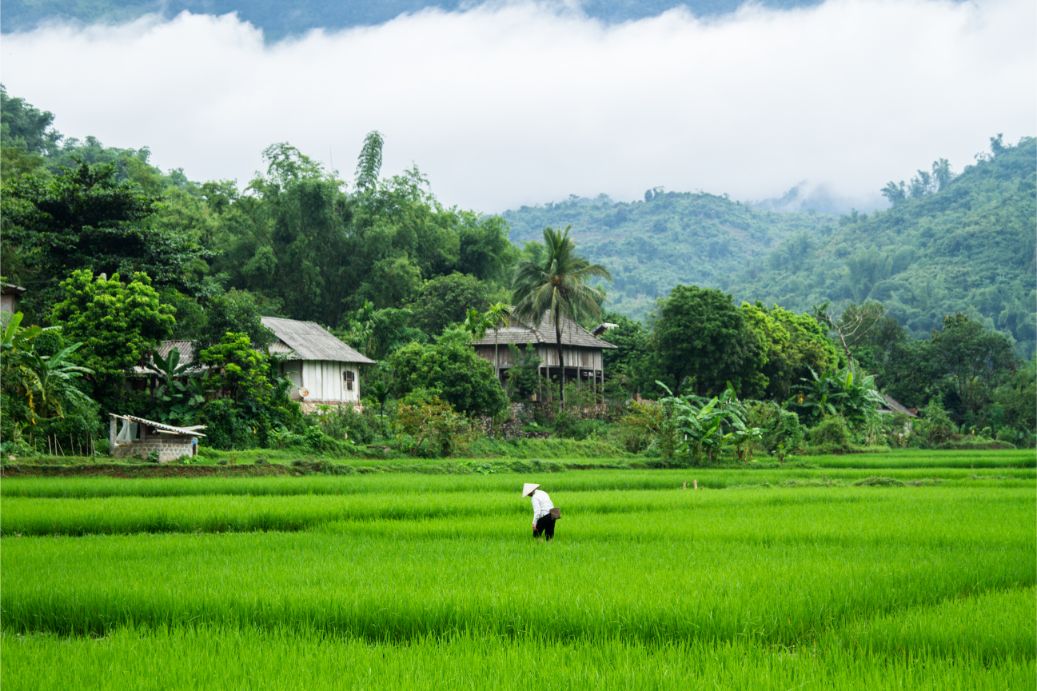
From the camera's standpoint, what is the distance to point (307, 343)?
40750 millimetres

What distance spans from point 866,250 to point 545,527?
92613 millimetres

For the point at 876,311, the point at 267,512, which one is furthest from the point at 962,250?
the point at 267,512

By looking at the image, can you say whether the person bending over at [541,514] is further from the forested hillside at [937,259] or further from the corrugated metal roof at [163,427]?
the forested hillside at [937,259]

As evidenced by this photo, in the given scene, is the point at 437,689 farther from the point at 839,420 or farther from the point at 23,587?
the point at 839,420

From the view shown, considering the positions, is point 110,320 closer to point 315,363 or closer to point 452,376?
point 452,376

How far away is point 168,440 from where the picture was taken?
2547cm

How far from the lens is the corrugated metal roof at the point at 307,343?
3941 centimetres

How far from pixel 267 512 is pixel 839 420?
26.4 meters

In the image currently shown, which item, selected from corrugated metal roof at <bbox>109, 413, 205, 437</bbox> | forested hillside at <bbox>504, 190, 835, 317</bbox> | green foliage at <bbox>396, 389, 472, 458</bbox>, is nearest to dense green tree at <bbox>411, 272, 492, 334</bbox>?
green foliage at <bbox>396, 389, 472, 458</bbox>

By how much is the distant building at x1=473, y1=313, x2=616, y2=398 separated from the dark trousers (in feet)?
122

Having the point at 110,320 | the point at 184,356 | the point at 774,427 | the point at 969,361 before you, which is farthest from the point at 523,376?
the point at 969,361

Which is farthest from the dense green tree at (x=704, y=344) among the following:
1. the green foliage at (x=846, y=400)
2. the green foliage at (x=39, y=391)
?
the green foliage at (x=39, y=391)

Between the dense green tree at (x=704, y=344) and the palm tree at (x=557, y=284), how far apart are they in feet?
10.4

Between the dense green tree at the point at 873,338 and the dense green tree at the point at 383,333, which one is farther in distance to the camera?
the dense green tree at the point at 873,338
